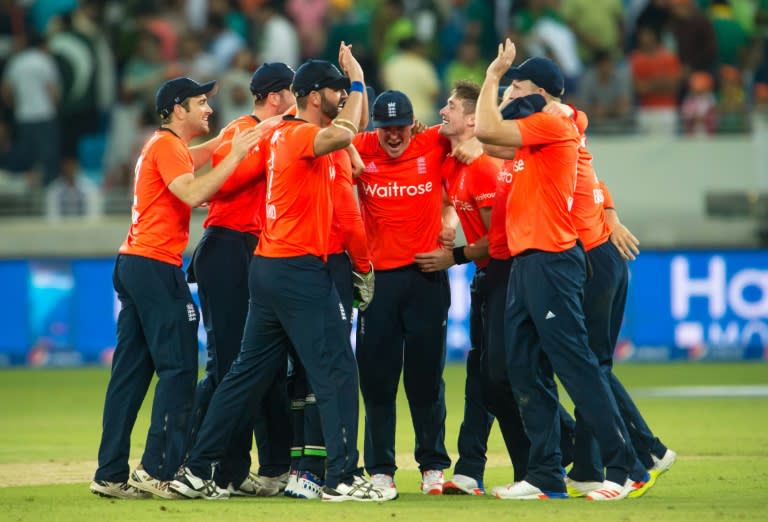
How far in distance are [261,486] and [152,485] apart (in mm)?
843

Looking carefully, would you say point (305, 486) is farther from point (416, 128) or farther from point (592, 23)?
point (592, 23)

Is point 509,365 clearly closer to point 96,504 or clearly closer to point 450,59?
point 96,504

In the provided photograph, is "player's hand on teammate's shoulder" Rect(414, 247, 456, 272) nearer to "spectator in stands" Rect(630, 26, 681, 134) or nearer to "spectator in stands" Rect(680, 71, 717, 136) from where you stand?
"spectator in stands" Rect(630, 26, 681, 134)

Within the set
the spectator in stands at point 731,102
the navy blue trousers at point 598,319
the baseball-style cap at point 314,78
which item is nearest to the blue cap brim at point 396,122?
the baseball-style cap at point 314,78

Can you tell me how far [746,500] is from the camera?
27.5 feet

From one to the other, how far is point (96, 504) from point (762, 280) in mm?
12020

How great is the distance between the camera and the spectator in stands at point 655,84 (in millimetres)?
19391

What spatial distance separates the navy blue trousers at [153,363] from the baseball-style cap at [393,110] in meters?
1.72

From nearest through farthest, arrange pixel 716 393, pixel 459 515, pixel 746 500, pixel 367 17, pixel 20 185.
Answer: pixel 459 515, pixel 746 500, pixel 716 393, pixel 20 185, pixel 367 17

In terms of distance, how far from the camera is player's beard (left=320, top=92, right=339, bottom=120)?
871cm

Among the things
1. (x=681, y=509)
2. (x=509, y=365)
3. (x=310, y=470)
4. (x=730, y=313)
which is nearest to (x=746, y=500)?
(x=681, y=509)

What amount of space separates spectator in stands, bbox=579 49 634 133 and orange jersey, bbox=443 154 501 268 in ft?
32.9

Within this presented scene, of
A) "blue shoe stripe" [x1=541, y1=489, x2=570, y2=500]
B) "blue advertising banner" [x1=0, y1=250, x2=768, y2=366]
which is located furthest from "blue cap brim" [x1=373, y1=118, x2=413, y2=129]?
"blue advertising banner" [x1=0, y1=250, x2=768, y2=366]

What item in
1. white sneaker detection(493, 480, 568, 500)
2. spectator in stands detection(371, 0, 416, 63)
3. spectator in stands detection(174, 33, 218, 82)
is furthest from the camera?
spectator in stands detection(371, 0, 416, 63)
